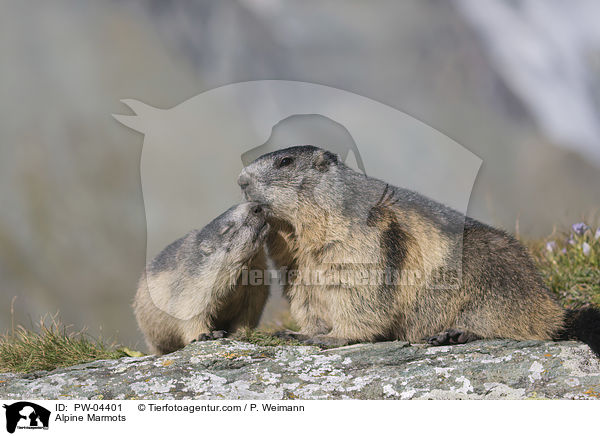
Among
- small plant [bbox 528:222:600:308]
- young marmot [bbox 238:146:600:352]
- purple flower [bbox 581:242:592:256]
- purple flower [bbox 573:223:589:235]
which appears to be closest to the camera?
young marmot [bbox 238:146:600:352]

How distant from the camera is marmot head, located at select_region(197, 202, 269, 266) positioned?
5957 millimetres

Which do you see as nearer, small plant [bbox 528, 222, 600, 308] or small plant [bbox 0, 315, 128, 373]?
small plant [bbox 0, 315, 128, 373]

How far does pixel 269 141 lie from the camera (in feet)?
20.1

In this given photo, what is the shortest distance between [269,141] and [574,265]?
4.12 meters

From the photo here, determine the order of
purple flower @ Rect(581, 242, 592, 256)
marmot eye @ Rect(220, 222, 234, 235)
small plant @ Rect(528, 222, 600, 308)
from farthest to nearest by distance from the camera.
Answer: purple flower @ Rect(581, 242, 592, 256) → small plant @ Rect(528, 222, 600, 308) → marmot eye @ Rect(220, 222, 234, 235)

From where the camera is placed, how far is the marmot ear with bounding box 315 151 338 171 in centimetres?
602

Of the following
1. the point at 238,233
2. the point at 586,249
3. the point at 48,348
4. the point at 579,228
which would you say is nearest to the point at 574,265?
the point at 586,249

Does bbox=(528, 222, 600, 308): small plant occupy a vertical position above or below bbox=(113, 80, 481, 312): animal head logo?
below

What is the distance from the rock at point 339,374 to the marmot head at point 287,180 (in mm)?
1244

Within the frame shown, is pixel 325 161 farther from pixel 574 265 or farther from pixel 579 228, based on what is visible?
pixel 579 228

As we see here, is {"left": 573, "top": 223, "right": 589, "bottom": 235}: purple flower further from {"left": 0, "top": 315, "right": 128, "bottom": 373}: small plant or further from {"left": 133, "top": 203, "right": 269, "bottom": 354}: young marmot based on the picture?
{"left": 0, "top": 315, "right": 128, "bottom": 373}: small plant

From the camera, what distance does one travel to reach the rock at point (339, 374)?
202 inches

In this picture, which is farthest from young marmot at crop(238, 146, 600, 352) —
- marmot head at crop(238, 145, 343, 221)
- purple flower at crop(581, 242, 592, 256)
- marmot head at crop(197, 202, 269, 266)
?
purple flower at crop(581, 242, 592, 256)
